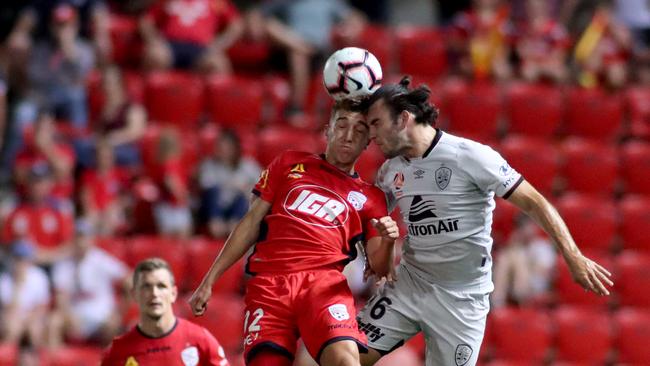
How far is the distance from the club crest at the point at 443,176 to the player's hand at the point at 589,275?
80cm

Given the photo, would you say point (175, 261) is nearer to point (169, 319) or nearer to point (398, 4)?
point (169, 319)

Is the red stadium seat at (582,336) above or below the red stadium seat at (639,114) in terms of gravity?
below

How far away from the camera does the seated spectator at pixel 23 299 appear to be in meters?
9.60

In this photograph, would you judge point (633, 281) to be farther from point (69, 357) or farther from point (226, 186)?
point (69, 357)

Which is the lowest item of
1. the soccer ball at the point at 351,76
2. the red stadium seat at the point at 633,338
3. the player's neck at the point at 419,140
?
the red stadium seat at the point at 633,338

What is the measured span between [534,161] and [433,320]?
227 inches

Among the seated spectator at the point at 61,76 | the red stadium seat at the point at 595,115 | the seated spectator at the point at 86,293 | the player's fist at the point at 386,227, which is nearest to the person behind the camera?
the player's fist at the point at 386,227

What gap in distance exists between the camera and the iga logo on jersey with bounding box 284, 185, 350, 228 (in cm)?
630

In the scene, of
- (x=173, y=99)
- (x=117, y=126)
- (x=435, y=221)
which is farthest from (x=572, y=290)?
(x=435, y=221)

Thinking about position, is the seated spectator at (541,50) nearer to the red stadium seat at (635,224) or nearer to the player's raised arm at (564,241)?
the red stadium seat at (635,224)

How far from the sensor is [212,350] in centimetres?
673

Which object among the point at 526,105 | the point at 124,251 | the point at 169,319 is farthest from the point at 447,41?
the point at 169,319

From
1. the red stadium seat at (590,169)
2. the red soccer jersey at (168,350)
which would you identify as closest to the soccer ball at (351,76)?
the red soccer jersey at (168,350)

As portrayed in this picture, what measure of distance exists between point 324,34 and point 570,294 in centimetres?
379
